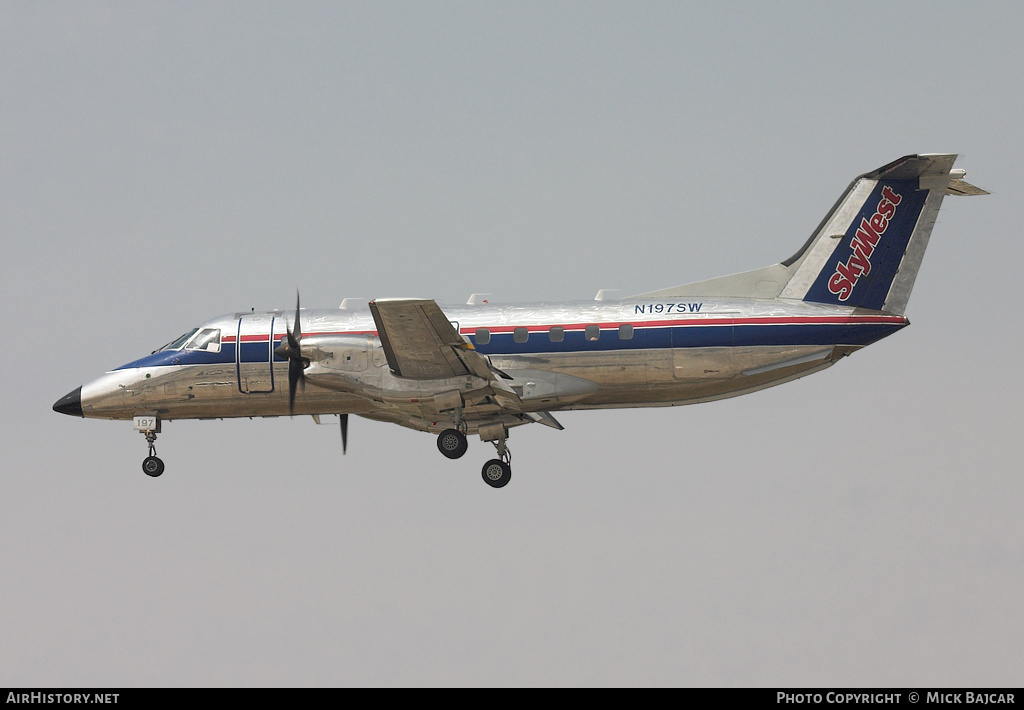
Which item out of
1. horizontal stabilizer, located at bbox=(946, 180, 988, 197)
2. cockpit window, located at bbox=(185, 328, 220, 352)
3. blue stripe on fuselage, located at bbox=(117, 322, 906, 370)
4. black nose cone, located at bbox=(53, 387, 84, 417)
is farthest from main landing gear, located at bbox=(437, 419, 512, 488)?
horizontal stabilizer, located at bbox=(946, 180, 988, 197)

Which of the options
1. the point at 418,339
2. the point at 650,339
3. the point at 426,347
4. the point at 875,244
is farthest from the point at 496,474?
the point at 875,244

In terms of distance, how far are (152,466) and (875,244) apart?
1819 centimetres

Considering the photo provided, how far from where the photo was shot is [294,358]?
3117cm

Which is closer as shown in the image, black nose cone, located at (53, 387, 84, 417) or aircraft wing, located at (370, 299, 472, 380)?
aircraft wing, located at (370, 299, 472, 380)

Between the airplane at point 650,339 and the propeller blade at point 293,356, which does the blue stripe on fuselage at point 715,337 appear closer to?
the airplane at point 650,339

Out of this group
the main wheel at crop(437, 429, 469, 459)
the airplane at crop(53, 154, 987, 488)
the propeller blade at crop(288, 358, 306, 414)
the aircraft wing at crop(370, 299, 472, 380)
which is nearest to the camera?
the aircraft wing at crop(370, 299, 472, 380)

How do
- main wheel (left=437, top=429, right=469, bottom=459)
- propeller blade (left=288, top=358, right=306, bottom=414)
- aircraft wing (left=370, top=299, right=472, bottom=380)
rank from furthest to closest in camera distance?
propeller blade (left=288, top=358, right=306, bottom=414) < main wheel (left=437, top=429, right=469, bottom=459) < aircraft wing (left=370, top=299, right=472, bottom=380)

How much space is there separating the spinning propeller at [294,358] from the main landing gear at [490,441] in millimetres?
3487

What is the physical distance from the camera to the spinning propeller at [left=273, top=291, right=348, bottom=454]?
31141 millimetres

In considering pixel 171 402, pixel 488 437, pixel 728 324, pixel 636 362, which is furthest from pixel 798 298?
pixel 171 402

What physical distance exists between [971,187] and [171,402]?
63.9 feet

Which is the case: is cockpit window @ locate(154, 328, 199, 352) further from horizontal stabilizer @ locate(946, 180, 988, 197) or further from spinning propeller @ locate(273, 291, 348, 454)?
horizontal stabilizer @ locate(946, 180, 988, 197)

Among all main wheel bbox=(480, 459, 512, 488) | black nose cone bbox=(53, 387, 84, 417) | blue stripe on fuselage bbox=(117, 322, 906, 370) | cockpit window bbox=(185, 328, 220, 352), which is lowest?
main wheel bbox=(480, 459, 512, 488)

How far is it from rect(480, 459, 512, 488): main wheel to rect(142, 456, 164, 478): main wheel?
8.24 meters
